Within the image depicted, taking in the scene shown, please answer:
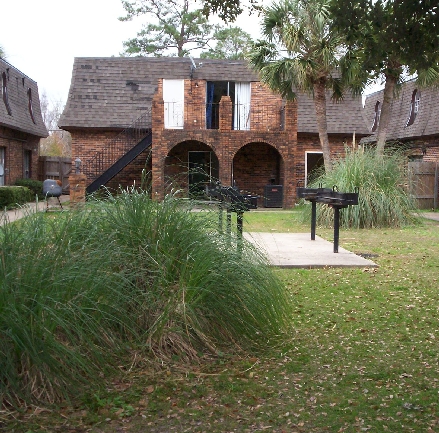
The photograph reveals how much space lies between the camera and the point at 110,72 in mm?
24609

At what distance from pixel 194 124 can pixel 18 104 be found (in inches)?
304

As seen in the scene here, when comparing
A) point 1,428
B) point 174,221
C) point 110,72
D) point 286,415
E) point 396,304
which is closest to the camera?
point 1,428

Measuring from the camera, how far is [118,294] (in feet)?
14.7

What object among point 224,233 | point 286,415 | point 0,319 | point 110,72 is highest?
point 110,72

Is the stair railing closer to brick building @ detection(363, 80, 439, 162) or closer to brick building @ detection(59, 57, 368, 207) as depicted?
brick building @ detection(59, 57, 368, 207)

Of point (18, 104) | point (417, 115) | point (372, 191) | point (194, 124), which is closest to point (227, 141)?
point (194, 124)

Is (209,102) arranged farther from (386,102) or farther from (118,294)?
(118,294)

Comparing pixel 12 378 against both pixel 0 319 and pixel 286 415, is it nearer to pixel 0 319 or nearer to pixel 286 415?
pixel 0 319

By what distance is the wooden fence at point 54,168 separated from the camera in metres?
28.7

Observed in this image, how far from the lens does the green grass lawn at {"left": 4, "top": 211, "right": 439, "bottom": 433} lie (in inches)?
145

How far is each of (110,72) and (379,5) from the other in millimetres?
20289

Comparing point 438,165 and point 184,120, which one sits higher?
point 184,120

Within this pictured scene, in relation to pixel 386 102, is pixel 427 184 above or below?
below

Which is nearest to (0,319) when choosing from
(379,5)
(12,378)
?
(12,378)
